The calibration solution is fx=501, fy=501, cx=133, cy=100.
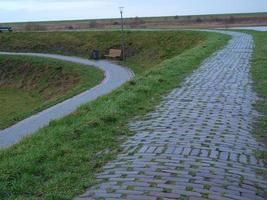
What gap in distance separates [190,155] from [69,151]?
69.1 inches

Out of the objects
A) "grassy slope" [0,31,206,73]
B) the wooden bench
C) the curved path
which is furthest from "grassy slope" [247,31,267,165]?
the wooden bench

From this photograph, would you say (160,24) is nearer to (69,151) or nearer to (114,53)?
(114,53)

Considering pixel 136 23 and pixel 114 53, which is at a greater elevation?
pixel 136 23

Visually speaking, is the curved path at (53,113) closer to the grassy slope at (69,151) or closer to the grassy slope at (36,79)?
the grassy slope at (36,79)

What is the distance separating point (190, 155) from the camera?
7.04 metres

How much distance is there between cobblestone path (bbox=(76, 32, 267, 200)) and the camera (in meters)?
5.73

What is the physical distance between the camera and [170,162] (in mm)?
6688

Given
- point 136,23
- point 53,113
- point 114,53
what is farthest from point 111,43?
point 136,23

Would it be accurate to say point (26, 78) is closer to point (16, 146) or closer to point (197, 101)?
point (197, 101)

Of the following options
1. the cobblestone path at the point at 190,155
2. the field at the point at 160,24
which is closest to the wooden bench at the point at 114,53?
the field at the point at 160,24

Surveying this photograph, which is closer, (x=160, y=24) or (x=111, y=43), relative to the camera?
(x=111, y=43)

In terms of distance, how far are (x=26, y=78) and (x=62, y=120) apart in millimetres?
25754

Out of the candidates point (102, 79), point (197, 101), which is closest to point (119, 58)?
point (102, 79)

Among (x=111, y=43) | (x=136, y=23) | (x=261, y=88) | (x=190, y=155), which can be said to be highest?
(x=190, y=155)
